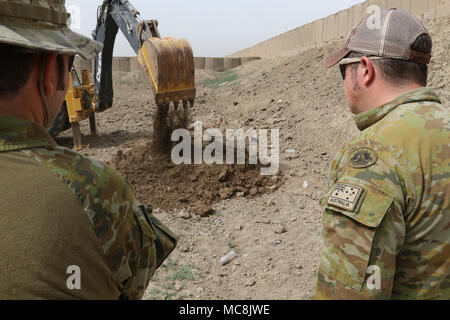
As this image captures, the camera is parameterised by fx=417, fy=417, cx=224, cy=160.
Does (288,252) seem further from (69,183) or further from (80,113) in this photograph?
(80,113)

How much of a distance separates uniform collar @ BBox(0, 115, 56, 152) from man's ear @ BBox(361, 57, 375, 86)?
1315mm

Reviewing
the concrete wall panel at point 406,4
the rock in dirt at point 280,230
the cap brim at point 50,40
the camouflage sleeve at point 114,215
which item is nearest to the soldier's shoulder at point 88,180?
the camouflage sleeve at point 114,215

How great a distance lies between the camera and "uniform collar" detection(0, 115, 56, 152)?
1071 millimetres

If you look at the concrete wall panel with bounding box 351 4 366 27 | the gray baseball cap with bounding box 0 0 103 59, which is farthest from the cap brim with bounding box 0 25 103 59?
the concrete wall panel with bounding box 351 4 366 27

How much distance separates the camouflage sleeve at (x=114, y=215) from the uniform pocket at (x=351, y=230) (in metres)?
0.70

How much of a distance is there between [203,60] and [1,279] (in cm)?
2193

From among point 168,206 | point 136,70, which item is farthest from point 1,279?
point 136,70

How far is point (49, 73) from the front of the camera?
1175 mm

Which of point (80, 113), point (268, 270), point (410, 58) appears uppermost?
point (410, 58)

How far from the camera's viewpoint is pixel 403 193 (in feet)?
5.07

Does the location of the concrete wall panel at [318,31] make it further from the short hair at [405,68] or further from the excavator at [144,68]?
the short hair at [405,68]

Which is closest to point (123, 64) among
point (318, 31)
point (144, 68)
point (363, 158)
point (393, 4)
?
point (318, 31)

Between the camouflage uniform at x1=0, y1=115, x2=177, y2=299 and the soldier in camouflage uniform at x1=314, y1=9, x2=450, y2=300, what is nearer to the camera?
the camouflage uniform at x1=0, y1=115, x2=177, y2=299

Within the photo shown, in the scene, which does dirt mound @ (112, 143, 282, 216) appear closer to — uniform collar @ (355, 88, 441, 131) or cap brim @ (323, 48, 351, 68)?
cap brim @ (323, 48, 351, 68)
